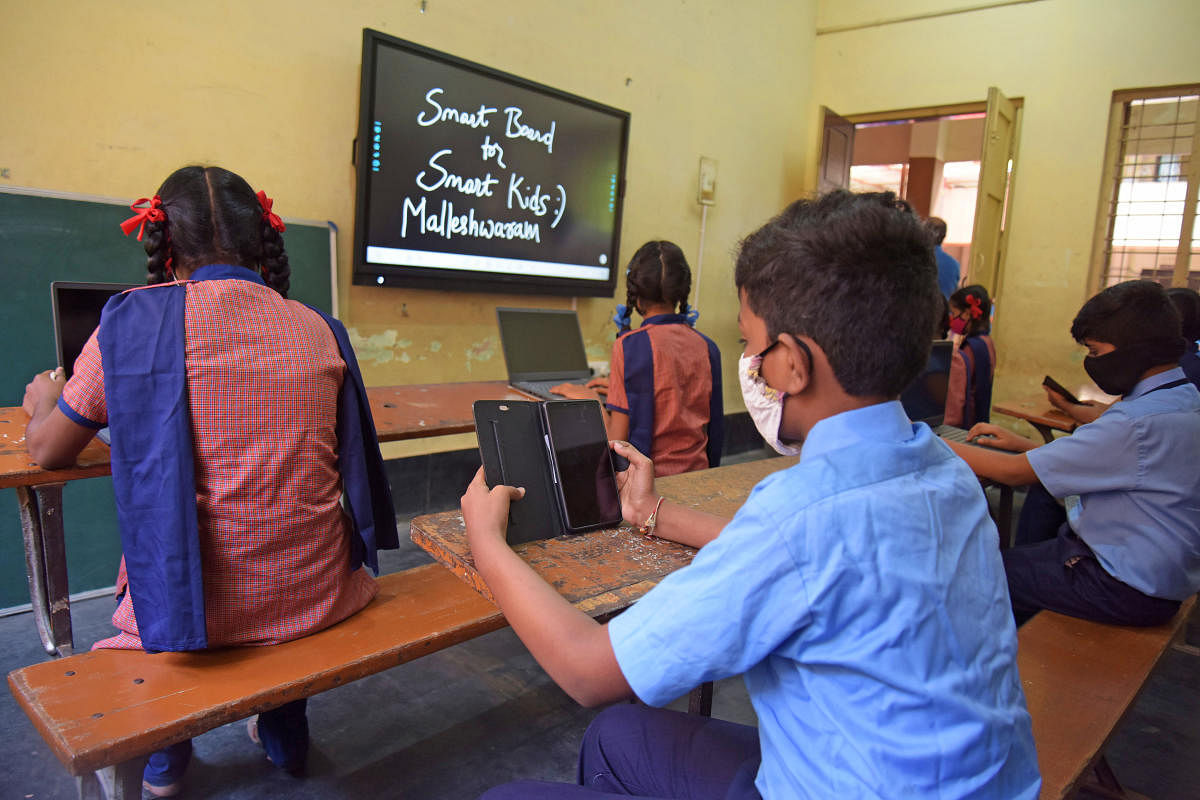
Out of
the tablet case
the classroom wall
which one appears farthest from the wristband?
the classroom wall

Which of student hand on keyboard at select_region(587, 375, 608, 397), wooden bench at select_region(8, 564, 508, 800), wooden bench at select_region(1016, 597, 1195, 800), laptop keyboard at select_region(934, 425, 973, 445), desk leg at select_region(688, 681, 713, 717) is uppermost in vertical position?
student hand on keyboard at select_region(587, 375, 608, 397)

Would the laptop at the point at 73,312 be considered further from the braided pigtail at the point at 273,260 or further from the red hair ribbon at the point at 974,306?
the red hair ribbon at the point at 974,306

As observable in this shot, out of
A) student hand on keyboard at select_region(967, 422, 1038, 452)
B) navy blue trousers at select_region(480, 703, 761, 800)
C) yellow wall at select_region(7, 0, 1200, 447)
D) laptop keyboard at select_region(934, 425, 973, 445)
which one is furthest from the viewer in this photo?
laptop keyboard at select_region(934, 425, 973, 445)

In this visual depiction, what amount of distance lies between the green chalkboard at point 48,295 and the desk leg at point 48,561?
16.2 inches

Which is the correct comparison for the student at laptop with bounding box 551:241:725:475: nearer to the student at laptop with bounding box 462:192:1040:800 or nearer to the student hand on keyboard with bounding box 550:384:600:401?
the student hand on keyboard with bounding box 550:384:600:401

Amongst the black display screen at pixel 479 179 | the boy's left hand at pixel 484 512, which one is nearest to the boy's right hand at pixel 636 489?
the boy's left hand at pixel 484 512

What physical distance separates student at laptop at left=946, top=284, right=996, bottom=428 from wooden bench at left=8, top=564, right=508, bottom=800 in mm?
2621

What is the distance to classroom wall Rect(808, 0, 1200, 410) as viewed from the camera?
487 cm

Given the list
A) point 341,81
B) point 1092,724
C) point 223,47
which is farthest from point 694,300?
point 1092,724

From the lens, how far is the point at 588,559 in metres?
1.17

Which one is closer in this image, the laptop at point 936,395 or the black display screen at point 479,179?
the laptop at point 936,395

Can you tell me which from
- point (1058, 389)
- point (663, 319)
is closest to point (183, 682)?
point (663, 319)

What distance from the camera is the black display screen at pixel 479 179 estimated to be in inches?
123

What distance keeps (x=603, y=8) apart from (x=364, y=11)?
153cm
